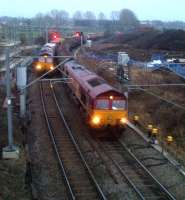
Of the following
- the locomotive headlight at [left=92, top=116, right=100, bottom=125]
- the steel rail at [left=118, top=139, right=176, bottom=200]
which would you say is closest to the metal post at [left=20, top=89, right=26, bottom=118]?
the locomotive headlight at [left=92, top=116, right=100, bottom=125]

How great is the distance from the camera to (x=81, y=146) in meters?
24.1

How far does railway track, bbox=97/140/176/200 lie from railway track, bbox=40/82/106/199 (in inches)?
57.1

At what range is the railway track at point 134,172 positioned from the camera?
1755 cm

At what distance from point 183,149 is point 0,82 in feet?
62.7

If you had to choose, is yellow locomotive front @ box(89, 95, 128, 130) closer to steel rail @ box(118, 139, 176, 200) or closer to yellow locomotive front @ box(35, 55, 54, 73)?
steel rail @ box(118, 139, 176, 200)

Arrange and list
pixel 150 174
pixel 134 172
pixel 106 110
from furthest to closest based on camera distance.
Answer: pixel 106 110
pixel 134 172
pixel 150 174

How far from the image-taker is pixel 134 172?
65.9 feet

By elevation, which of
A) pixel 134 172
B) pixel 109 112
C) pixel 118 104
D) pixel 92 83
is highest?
pixel 92 83

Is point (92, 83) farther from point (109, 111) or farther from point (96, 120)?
point (96, 120)

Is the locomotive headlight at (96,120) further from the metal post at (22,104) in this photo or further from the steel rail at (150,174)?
the metal post at (22,104)

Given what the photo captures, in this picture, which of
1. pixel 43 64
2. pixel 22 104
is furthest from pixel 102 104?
pixel 43 64

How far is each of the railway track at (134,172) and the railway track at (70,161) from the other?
145cm

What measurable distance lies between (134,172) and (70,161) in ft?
10.4

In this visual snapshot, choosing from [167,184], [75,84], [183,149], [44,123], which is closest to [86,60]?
[75,84]
